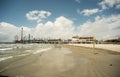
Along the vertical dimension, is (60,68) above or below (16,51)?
above

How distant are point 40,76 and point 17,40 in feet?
630

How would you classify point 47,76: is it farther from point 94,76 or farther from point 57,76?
point 94,76

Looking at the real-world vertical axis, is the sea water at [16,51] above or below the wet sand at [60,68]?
below

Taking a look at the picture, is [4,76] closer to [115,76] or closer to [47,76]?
[47,76]

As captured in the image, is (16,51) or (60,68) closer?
(60,68)

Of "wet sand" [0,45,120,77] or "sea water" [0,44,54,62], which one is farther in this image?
"sea water" [0,44,54,62]

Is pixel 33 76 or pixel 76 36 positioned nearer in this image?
pixel 33 76

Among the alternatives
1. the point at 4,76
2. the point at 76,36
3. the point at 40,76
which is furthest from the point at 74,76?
the point at 76,36

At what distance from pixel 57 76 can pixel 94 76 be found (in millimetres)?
1884

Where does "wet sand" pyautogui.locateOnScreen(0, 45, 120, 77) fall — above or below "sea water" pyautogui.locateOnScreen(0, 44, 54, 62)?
above

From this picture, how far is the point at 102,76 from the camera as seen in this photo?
726 cm

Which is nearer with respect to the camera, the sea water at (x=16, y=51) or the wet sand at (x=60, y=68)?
the wet sand at (x=60, y=68)

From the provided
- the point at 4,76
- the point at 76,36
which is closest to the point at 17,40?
the point at 76,36

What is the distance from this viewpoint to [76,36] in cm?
19175
